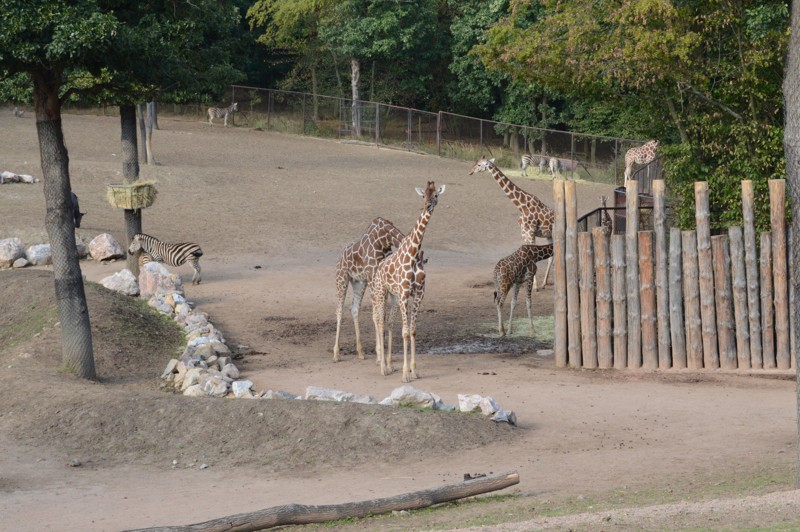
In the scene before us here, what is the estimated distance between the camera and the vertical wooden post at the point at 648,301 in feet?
46.4

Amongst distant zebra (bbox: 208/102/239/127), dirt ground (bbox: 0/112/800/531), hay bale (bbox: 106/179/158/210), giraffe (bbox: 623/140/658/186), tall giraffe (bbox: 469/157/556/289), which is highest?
distant zebra (bbox: 208/102/239/127)

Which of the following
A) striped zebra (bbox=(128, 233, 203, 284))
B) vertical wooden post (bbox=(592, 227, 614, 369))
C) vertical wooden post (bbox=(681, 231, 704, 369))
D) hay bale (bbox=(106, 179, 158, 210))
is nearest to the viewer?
vertical wooden post (bbox=(681, 231, 704, 369))

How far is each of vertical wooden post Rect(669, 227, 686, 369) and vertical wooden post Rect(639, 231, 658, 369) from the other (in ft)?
0.69

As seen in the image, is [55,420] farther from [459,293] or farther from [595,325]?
[459,293]

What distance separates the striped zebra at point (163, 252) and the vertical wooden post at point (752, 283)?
10111 mm

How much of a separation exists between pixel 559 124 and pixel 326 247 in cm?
2385

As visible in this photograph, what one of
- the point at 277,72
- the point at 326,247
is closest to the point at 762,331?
the point at 326,247

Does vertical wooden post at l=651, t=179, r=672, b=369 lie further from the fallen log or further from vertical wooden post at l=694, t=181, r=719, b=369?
the fallen log

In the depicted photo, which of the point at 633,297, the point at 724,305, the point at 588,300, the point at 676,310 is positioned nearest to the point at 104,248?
the point at 588,300

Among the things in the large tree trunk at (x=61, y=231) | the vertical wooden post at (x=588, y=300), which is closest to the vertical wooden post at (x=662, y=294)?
the vertical wooden post at (x=588, y=300)

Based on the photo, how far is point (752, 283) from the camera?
13.9m

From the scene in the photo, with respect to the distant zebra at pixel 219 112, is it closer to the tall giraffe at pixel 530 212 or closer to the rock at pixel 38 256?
the rock at pixel 38 256

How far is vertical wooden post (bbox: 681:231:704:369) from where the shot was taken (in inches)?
552

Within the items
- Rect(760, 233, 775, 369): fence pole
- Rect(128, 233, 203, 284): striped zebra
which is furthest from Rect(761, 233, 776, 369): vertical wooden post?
Rect(128, 233, 203, 284): striped zebra
